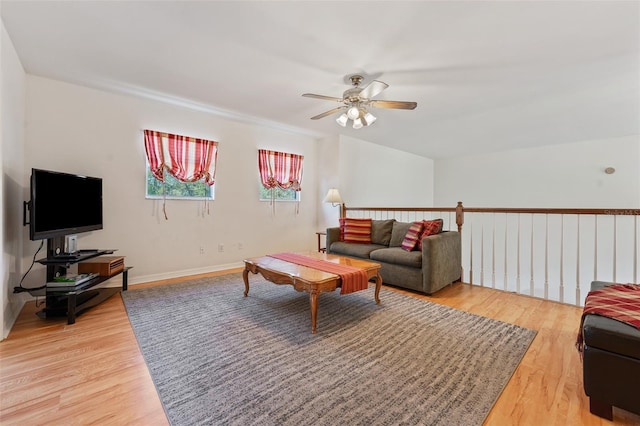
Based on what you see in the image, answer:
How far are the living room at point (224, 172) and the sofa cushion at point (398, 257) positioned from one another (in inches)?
74.0

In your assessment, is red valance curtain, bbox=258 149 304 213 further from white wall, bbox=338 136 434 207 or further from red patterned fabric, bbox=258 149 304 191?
white wall, bbox=338 136 434 207

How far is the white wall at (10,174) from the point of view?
213cm

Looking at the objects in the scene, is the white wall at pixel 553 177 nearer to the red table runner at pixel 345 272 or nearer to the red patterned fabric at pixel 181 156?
the red table runner at pixel 345 272

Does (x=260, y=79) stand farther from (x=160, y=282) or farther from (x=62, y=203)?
(x=160, y=282)

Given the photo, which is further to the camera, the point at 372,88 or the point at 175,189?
the point at 175,189

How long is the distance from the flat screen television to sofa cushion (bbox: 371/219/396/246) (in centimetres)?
362

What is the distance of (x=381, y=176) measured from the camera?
6.04 metres

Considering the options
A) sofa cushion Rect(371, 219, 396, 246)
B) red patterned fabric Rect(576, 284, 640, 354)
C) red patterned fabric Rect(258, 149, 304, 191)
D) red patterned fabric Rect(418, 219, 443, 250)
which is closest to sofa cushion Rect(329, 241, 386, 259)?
sofa cushion Rect(371, 219, 396, 246)

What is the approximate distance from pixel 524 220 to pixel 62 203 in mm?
7701

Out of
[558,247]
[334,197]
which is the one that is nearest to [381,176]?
[334,197]

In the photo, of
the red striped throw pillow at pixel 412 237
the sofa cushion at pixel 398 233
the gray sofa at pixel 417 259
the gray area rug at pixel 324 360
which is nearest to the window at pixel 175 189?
the gray area rug at pixel 324 360

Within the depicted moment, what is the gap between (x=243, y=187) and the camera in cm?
454

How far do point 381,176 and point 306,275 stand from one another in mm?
4208

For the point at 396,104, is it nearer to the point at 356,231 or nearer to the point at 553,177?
the point at 356,231
